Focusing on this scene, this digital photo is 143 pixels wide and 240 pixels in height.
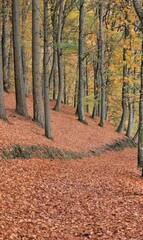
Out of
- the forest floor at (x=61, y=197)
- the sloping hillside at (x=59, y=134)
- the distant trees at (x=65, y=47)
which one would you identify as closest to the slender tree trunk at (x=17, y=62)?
the distant trees at (x=65, y=47)

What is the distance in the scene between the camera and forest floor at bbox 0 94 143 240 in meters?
6.90

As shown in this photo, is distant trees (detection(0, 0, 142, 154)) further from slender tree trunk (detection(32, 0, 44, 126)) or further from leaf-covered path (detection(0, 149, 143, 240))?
leaf-covered path (detection(0, 149, 143, 240))

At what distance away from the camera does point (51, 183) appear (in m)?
10.5

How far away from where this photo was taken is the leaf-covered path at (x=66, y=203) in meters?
6.86

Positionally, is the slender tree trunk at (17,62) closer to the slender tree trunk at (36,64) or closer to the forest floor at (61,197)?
the slender tree trunk at (36,64)

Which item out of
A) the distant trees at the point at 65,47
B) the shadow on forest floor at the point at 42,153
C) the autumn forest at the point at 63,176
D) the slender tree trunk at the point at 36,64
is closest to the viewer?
the autumn forest at the point at 63,176

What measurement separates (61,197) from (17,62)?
10180 mm

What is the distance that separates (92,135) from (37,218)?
599 inches

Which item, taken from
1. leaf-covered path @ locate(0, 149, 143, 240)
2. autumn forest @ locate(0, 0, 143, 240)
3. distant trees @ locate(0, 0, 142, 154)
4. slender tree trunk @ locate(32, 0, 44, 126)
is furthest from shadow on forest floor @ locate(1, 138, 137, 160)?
slender tree trunk @ locate(32, 0, 44, 126)

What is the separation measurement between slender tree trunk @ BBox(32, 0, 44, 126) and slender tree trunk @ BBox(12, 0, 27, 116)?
70cm

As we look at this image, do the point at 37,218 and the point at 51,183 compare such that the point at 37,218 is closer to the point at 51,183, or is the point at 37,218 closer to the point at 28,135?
the point at 51,183

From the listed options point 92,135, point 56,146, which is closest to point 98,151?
point 92,135

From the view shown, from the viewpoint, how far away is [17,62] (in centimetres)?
1775

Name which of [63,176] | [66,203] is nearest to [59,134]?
[63,176]
